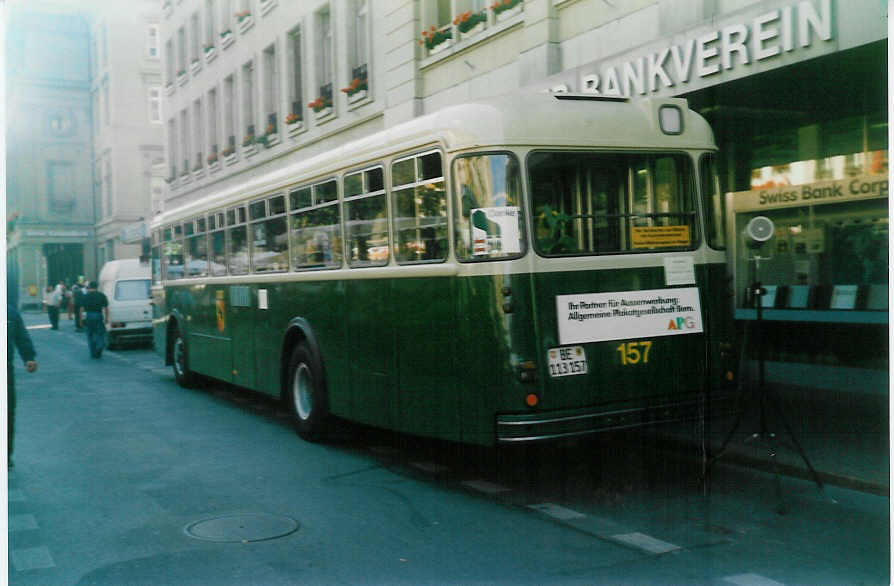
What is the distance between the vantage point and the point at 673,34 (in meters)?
10.5

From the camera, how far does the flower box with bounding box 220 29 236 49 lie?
20547 millimetres

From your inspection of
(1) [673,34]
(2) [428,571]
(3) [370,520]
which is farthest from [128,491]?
(1) [673,34]

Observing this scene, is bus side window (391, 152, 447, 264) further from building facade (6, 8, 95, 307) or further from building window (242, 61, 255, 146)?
building window (242, 61, 255, 146)

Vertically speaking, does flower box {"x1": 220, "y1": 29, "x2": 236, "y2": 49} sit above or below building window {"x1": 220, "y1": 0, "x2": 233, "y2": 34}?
below

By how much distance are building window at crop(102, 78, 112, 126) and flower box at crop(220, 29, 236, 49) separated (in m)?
11.1

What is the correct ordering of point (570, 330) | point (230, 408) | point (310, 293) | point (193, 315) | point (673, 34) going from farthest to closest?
1. point (193, 315)
2. point (230, 408)
3. point (673, 34)
4. point (310, 293)
5. point (570, 330)

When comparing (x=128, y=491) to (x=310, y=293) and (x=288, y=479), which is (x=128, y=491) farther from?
(x=310, y=293)

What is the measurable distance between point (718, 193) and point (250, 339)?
5.80 meters

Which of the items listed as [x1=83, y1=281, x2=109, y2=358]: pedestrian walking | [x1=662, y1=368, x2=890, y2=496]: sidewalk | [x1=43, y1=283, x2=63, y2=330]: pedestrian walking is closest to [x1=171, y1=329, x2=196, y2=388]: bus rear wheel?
[x1=43, y1=283, x2=63, y2=330]: pedestrian walking

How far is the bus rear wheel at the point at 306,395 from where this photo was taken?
29.9 ft

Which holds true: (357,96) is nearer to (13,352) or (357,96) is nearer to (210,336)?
(210,336)

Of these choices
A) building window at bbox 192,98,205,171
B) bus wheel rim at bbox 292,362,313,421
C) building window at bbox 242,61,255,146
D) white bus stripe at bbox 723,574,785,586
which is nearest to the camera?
white bus stripe at bbox 723,574,785,586

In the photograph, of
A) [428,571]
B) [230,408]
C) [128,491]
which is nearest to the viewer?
[428,571]

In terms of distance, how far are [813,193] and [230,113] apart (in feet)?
49.0
